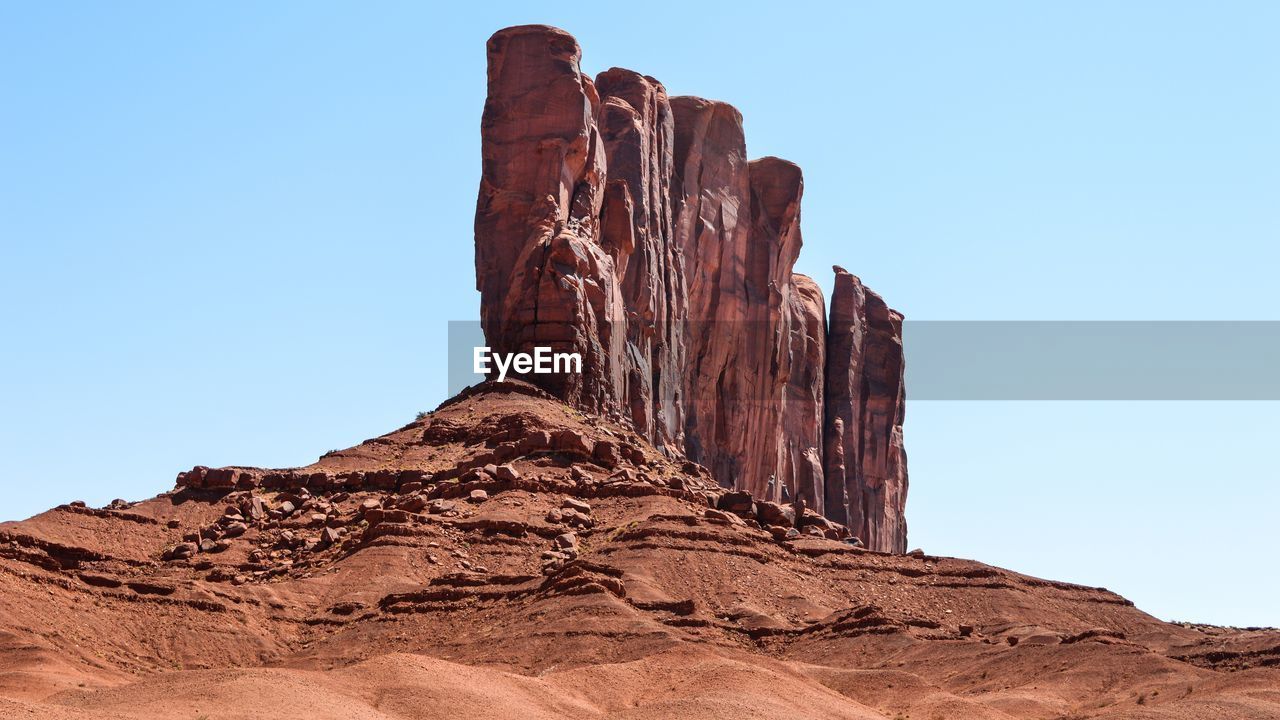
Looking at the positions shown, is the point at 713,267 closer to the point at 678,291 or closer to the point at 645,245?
the point at 678,291

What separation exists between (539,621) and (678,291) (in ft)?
174

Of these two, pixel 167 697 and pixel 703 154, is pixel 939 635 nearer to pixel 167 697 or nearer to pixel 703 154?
pixel 167 697

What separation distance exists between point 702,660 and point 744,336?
218ft

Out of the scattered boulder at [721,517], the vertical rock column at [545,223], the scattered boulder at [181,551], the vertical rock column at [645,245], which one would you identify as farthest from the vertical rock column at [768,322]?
the scattered boulder at [181,551]

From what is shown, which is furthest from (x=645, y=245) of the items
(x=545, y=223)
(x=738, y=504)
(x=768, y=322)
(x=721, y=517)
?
(x=721, y=517)

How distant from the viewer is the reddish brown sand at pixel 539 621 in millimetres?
50062

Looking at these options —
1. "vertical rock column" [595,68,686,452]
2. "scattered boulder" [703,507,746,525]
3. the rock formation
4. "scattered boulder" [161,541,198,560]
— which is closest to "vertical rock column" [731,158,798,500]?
the rock formation

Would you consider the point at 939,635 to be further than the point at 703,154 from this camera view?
No

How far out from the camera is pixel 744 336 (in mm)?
120000

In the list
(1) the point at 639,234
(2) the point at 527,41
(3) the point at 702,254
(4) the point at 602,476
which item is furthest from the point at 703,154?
(4) the point at 602,476

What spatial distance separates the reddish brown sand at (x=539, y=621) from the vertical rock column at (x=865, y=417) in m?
63.3

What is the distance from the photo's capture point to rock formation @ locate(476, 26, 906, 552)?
86312 millimetres

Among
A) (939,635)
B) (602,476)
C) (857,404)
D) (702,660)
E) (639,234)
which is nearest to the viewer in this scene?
(702,660)

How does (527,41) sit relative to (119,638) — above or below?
above
